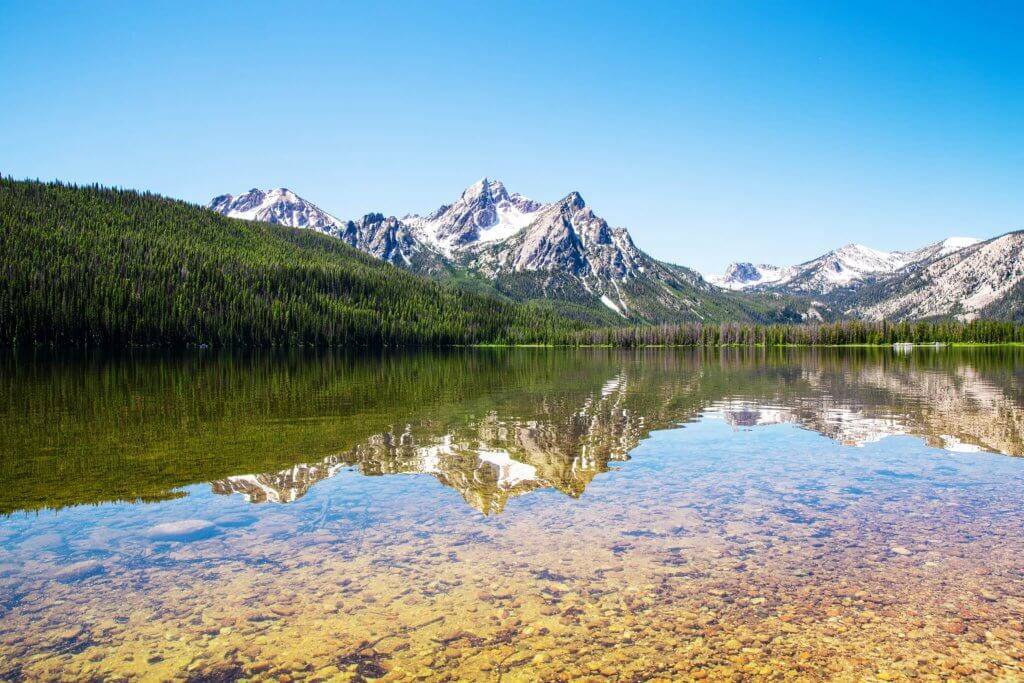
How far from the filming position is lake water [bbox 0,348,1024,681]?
898 centimetres

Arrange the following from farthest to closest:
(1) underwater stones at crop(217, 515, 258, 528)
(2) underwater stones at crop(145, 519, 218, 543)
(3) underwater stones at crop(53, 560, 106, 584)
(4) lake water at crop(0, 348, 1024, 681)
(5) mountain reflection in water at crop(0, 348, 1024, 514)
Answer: (5) mountain reflection in water at crop(0, 348, 1024, 514), (1) underwater stones at crop(217, 515, 258, 528), (2) underwater stones at crop(145, 519, 218, 543), (3) underwater stones at crop(53, 560, 106, 584), (4) lake water at crop(0, 348, 1024, 681)

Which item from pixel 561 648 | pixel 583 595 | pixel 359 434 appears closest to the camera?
pixel 561 648

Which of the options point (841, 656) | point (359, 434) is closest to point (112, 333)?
point (359, 434)

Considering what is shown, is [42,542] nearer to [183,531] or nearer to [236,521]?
[183,531]

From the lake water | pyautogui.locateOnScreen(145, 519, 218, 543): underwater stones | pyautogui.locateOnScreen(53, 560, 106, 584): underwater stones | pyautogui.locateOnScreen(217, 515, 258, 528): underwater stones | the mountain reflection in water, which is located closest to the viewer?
the lake water

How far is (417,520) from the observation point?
15039mm

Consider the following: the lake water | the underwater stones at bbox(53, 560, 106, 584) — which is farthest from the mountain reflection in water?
the underwater stones at bbox(53, 560, 106, 584)

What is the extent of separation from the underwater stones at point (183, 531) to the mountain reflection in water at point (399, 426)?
6.96 feet

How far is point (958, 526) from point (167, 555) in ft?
58.1

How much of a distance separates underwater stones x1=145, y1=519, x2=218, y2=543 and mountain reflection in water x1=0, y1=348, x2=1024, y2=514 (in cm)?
212

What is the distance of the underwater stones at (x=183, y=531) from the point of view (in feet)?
44.9

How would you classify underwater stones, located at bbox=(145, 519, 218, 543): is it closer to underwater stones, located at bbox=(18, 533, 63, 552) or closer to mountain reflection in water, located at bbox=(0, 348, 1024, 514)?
underwater stones, located at bbox=(18, 533, 63, 552)

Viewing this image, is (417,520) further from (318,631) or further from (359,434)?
(359,434)

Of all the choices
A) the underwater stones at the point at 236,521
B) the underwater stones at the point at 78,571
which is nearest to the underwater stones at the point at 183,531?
the underwater stones at the point at 236,521
